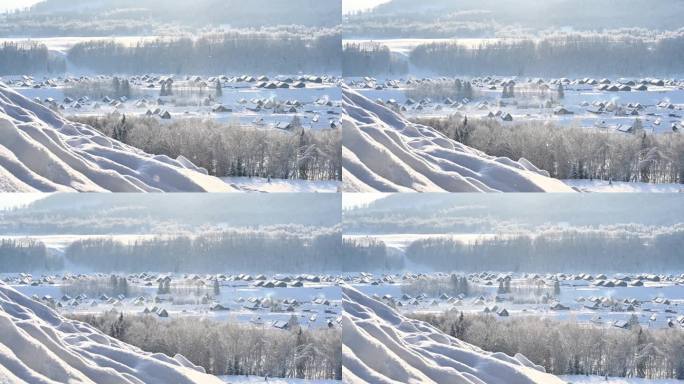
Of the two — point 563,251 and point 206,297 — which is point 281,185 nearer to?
point 206,297

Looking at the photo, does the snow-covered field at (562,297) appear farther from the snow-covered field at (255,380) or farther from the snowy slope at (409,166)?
the snow-covered field at (255,380)

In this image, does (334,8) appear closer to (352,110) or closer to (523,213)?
(352,110)

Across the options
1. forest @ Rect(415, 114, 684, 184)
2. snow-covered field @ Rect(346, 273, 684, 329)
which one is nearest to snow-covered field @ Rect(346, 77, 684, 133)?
forest @ Rect(415, 114, 684, 184)

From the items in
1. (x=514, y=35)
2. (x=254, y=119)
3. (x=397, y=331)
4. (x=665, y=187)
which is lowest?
(x=397, y=331)

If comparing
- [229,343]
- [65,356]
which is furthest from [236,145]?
[65,356]

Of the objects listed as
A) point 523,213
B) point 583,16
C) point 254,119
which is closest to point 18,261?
point 254,119

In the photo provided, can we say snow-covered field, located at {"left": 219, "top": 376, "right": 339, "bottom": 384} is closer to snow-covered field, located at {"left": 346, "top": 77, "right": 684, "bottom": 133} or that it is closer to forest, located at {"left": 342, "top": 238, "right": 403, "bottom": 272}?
forest, located at {"left": 342, "top": 238, "right": 403, "bottom": 272}

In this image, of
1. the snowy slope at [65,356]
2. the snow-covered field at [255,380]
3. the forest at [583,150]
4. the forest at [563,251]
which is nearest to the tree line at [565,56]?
the forest at [583,150]
